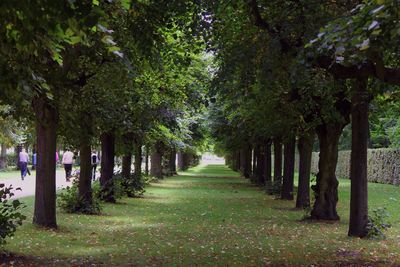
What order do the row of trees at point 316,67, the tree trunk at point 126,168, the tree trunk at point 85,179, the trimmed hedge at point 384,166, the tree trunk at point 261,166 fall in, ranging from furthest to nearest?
1. the trimmed hedge at point 384,166
2. the tree trunk at point 261,166
3. the tree trunk at point 126,168
4. the tree trunk at point 85,179
5. the row of trees at point 316,67

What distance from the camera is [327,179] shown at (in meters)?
15.1

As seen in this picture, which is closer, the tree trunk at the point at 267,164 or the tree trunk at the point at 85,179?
the tree trunk at the point at 85,179

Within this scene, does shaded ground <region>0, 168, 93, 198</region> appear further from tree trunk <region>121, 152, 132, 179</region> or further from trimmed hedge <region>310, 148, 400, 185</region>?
trimmed hedge <region>310, 148, 400, 185</region>

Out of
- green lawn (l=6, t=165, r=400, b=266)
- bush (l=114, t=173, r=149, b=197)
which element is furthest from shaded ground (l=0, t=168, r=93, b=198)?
green lawn (l=6, t=165, r=400, b=266)

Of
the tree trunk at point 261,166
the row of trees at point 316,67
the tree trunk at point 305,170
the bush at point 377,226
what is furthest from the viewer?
the tree trunk at point 261,166

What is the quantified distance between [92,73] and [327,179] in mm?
6933

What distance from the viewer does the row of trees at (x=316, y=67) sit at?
20.6ft

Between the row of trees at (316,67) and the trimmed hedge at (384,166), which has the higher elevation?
the row of trees at (316,67)

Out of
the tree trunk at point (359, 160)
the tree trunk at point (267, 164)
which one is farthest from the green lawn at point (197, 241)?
the tree trunk at point (267, 164)

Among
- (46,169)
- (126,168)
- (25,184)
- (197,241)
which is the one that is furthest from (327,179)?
(25,184)

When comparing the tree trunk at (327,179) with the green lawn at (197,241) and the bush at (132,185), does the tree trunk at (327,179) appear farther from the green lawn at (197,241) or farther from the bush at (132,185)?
the bush at (132,185)

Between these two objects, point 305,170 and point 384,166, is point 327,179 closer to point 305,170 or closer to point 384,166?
point 305,170

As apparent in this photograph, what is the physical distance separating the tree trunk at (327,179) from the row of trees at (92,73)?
14.6ft

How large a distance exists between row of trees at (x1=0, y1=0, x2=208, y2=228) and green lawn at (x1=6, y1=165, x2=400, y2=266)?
1439 mm
